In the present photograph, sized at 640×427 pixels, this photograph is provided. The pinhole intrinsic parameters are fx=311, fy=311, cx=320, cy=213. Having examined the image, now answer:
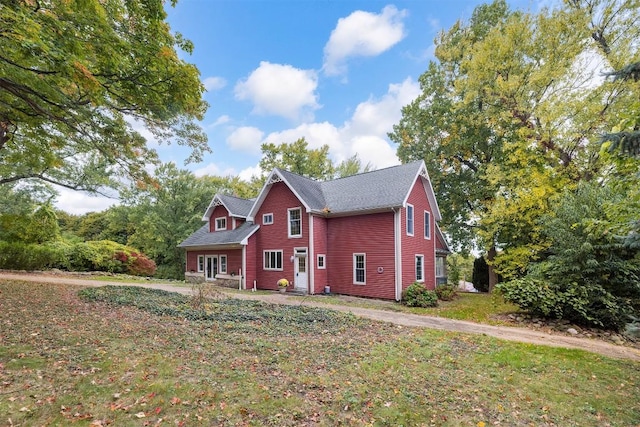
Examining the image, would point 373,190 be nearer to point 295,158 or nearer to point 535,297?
point 535,297

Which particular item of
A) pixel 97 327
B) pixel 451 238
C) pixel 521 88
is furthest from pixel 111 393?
pixel 451 238

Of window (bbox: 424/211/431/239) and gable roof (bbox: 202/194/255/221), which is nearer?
window (bbox: 424/211/431/239)

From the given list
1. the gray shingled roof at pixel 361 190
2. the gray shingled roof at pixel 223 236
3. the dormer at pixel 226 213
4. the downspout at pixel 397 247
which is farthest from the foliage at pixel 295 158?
the downspout at pixel 397 247

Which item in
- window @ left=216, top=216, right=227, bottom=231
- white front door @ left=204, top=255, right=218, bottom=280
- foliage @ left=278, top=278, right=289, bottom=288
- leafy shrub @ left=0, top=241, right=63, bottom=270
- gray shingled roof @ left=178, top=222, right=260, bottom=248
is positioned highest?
window @ left=216, top=216, right=227, bottom=231

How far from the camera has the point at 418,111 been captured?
22.8 meters

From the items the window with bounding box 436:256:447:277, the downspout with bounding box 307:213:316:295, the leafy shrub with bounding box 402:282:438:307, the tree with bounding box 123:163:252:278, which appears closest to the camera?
the leafy shrub with bounding box 402:282:438:307

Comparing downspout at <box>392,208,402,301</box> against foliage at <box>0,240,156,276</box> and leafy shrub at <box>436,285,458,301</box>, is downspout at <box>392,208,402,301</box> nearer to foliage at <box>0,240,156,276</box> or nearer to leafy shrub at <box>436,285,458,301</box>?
leafy shrub at <box>436,285,458,301</box>

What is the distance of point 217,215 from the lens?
22.3 metres

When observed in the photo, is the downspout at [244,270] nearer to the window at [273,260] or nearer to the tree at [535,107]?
the window at [273,260]

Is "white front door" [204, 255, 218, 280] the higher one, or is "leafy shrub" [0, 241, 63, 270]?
"leafy shrub" [0, 241, 63, 270]

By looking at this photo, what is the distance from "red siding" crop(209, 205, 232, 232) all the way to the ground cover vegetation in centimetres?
1385

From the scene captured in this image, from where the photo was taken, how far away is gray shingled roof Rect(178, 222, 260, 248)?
63.0 ft

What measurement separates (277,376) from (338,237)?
1257 centimetres

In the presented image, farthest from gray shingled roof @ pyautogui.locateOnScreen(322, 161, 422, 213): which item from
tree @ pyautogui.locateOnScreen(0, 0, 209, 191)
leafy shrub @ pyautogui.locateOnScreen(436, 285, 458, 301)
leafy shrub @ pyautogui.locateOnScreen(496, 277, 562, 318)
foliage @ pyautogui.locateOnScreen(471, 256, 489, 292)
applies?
foliage @ pyautogui.locateOnScreen(471, 256, 489, 292)
